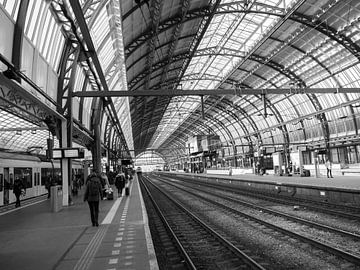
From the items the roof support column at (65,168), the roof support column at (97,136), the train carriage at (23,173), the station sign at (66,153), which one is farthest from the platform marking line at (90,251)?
the roof support column at (97,136)

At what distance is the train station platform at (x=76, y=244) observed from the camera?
7.21 meters

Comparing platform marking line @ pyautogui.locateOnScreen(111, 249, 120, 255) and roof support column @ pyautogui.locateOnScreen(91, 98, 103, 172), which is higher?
roof support column @ pyautogui.locateOnScreen(91, 98, 103, 172)

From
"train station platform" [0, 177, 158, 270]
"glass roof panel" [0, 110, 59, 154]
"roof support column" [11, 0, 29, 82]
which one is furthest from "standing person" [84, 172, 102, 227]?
"glass roof panel" [0, 110, 59, 154]

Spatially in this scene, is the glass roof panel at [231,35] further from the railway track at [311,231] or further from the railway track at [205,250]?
the railway track at [205,250]

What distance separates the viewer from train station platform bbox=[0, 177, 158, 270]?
7.21 meters

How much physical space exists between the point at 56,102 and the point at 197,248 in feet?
38.1

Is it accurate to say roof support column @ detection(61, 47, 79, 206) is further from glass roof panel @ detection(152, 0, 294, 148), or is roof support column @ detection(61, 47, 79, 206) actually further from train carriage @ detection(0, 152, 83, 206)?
glass roof panel @ detection(152, 0, 294, 148)

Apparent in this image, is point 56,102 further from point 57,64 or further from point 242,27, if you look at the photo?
point 242,27

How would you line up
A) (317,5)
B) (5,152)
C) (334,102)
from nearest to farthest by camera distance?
1. (5,152)
2. (317,5)
3. (334,102)

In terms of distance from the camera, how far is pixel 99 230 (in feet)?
37.1

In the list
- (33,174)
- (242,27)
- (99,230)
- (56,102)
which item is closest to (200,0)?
(242,27)

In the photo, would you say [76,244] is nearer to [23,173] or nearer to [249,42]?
[23,173]

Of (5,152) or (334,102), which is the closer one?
(5,152)

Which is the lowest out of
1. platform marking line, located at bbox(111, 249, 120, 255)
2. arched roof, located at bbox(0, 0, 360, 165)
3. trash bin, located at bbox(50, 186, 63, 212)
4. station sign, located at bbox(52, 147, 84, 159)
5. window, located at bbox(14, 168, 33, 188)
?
platform marking line, located at bbox(111, 249, 120, 255)
